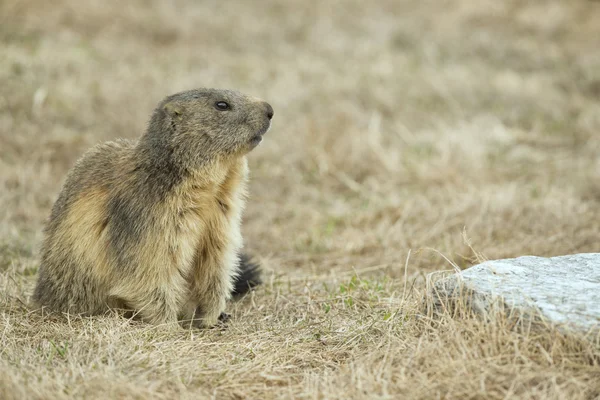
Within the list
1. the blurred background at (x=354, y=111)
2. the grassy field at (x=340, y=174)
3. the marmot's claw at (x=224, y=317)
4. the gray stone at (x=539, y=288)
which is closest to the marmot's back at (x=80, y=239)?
the grassy field at (x=340, y=174)

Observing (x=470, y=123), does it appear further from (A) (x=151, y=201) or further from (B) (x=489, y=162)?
(A) (x=151, y=201)

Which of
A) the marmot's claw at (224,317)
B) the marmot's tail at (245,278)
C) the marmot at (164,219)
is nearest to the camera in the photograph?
the marmot at (164,219)

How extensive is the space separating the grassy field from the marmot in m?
0.24

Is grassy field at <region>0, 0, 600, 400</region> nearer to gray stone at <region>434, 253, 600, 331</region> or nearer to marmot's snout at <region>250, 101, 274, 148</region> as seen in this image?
gray stone at <region>434, 253, 600, 331</region>

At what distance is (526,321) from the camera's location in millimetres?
3891

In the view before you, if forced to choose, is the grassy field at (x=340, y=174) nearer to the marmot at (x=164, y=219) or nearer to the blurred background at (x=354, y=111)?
the blurred background at (x=354, y=111)

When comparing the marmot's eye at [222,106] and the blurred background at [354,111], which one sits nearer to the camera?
the marmot's eye at [222,106]

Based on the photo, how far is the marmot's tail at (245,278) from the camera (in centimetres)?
573

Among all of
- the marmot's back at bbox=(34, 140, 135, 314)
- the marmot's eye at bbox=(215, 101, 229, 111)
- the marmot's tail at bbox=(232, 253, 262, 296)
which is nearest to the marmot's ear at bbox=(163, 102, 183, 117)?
the marmot's eye at bbox=(215, 101, 229, 111)

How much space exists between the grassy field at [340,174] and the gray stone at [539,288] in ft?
0.39

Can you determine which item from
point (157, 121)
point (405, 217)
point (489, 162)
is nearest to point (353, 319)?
point (157, 121)

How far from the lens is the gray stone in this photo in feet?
12.5

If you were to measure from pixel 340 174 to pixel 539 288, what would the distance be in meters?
5.76

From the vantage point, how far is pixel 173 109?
16.1 ft
